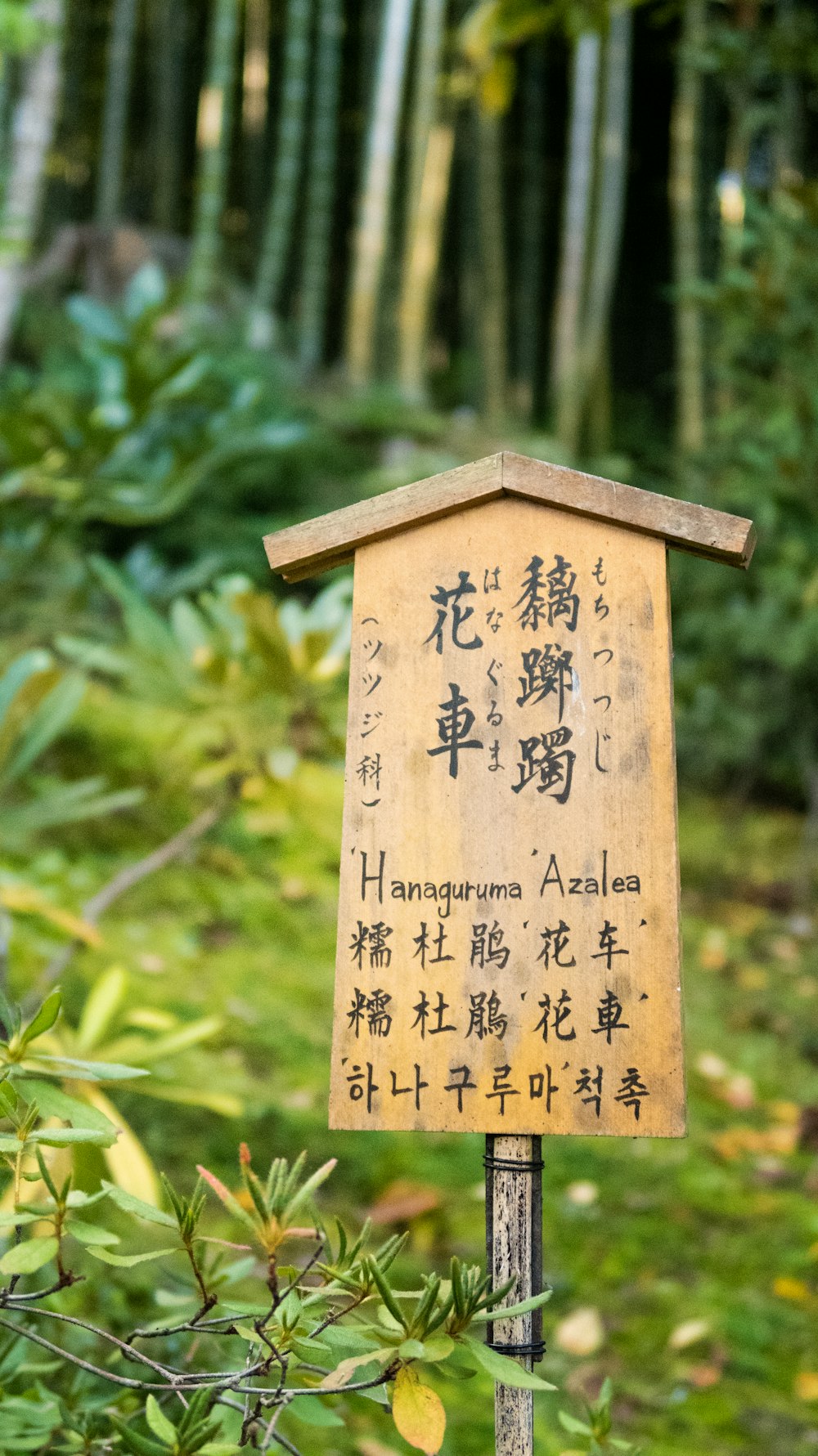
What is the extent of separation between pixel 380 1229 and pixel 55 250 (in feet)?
21.2

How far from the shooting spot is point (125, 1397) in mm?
1404

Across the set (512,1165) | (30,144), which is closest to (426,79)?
(30,144)

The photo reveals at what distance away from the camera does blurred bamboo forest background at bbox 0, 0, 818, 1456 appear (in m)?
2.19

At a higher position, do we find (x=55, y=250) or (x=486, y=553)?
(x=55, y=250)

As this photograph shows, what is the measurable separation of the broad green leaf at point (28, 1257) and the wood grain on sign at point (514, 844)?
1.19ft

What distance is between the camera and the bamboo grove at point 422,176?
5.73 metres

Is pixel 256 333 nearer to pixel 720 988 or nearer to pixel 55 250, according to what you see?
pixel 55 250

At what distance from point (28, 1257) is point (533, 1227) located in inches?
22.0

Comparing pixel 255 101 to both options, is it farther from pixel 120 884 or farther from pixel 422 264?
pixel 120 884

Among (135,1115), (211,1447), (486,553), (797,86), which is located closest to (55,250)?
(797,86)

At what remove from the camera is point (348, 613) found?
243 centimetres

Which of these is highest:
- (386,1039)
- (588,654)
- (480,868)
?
(588,654)

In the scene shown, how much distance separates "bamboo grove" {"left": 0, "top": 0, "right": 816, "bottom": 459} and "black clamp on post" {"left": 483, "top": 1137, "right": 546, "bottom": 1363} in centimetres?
316

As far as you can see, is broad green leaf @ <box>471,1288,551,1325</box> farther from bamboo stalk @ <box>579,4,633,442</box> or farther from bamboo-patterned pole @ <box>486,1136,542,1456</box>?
bamboo stalk @ <box>579,4,633,442</box>
